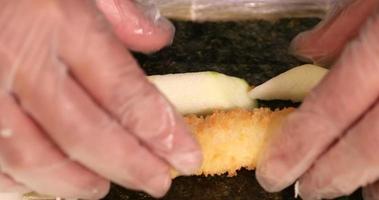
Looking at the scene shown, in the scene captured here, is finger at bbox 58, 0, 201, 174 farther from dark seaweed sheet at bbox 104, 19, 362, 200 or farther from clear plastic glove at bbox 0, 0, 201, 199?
dark seaweed sheet at bbox 104, 19, 362, 200

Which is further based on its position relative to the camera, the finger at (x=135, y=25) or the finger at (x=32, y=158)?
the finger at (x=135, y=25)

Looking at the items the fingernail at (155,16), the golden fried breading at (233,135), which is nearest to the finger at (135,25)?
the fingernail at (155,16)

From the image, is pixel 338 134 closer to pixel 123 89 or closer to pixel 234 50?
pixel 123 89

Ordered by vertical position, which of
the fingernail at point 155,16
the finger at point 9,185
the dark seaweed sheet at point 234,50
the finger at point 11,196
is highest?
the finger at point 9,185

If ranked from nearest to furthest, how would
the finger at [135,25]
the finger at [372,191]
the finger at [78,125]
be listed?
the finger at [78,125], the finger at [372,191], the finger at [135,25]

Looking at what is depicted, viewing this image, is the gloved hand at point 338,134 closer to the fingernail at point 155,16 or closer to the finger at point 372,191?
the finger at point 372,191

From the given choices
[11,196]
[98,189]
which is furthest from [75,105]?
[11,196]

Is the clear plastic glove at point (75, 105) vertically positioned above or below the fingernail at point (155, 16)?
above
